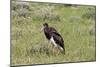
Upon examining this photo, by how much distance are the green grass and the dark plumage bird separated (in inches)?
1.8

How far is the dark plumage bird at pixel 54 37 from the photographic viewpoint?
2672 mm

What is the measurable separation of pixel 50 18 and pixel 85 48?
63cm

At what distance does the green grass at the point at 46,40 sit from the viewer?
253 cm

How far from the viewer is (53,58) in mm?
2699

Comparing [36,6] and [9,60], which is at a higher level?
[36,6]

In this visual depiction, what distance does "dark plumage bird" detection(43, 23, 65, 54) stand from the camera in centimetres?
267

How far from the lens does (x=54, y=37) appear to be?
2713mm

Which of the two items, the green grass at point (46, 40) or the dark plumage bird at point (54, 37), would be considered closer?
the green grass at point (46, 40)

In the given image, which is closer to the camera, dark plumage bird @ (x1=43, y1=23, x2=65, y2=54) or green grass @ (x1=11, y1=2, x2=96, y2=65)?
green grass @ (x1=11, y1=2, x2=96, y2=65)

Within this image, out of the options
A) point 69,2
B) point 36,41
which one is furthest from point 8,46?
point 69,2

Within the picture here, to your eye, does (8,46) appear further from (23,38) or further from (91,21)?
(91,21)

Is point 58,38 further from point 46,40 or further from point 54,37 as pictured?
point 46,40

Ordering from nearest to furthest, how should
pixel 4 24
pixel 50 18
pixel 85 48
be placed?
pixel 4 24 → pixel 50 18 → pixel 85 48

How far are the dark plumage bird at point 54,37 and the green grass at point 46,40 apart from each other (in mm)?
45
